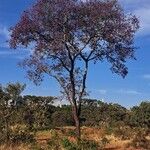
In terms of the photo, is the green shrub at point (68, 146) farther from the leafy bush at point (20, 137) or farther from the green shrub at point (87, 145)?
the leafy bush at point (20, 137)

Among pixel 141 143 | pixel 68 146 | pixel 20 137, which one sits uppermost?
pixel 20 137

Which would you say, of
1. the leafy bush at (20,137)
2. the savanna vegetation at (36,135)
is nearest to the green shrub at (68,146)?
the savanna vegetation at (36,135)

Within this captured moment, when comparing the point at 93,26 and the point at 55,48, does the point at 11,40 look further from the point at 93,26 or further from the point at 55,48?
the point at 93,26

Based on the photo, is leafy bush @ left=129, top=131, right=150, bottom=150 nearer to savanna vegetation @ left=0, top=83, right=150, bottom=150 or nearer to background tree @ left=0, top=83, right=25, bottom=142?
savanna vegetation @ left=0, top=83, right=150, bottom=150

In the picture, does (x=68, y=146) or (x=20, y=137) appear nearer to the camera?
(x=68, y=146)

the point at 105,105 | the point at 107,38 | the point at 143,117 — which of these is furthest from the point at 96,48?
the point at 105,105

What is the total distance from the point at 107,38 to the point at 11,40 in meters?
5.18

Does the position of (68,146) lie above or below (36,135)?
below

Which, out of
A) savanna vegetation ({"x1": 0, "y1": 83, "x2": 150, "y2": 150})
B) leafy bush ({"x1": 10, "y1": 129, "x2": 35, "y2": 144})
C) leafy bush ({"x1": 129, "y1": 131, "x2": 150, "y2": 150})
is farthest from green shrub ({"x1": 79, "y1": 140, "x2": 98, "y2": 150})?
leafy bush ({"x1": 10, "y1": 129, "x2": 35, "y2": 144})

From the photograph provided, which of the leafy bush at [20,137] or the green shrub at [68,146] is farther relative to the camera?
the leafy bush at [20,137]

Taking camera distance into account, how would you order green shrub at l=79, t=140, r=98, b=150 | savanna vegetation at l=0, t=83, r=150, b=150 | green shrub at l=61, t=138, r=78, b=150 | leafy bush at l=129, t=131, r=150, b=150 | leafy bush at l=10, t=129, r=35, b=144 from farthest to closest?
leafy bush at l=10, t=129, r=35, b=144 < leafy bush at l=129, t=131, r=150, b=150 < savanna vegetation at l=0, t=83, r=150, b=150 < green shrub at l=79, t=140, r=98, b=150 < green shrub at l=61, t=138, r=78, b=150

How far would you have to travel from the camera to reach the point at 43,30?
28.4 meters

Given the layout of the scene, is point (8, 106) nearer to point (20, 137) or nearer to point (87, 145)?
point (20, 137)

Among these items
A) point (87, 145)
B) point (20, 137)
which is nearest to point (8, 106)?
point (20, 137)
